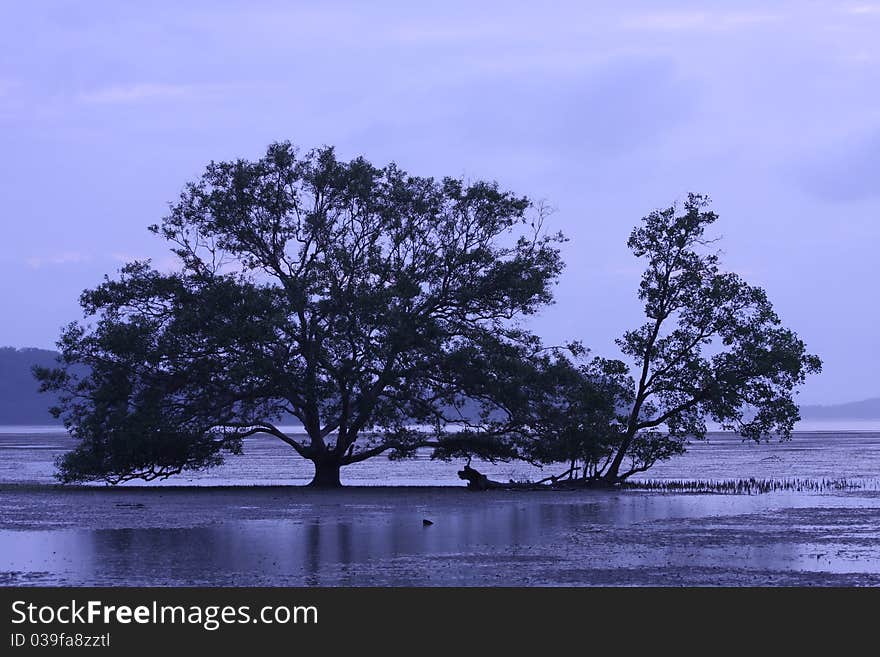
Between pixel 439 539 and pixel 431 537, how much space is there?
1.64 feet

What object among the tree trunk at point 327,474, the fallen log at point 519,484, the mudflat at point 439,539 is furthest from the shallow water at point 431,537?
the tree trunk at point 327,474

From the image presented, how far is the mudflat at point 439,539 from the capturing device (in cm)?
1945

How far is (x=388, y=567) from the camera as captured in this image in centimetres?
2066

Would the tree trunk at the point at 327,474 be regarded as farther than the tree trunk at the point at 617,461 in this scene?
Yes

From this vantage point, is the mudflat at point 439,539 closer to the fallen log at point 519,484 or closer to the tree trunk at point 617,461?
the fallen log at point 519,484

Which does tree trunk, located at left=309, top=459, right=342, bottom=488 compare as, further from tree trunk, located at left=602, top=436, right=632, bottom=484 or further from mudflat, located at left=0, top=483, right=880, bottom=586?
tree trunk, located at left=602, top=436, right=632, bottom=484

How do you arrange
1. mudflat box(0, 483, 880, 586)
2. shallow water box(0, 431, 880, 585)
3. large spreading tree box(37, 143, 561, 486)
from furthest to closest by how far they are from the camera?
large spreading tree box(37, 143, 561, 486) < shallow water box(0, 431, 880, 585) < mudflat box(0, 483, 880, 586)

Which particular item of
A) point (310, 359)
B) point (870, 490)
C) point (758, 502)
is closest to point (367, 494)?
point (310, 359)

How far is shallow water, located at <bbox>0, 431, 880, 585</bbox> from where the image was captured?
64.2ft

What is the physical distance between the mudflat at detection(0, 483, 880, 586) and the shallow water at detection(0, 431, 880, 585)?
0.15 feet

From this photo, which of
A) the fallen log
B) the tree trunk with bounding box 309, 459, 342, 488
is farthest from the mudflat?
the tree trunk with bounding box 309, 459, 342, 488

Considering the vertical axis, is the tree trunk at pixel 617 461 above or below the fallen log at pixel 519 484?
above

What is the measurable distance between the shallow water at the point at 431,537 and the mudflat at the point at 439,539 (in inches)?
1.8
